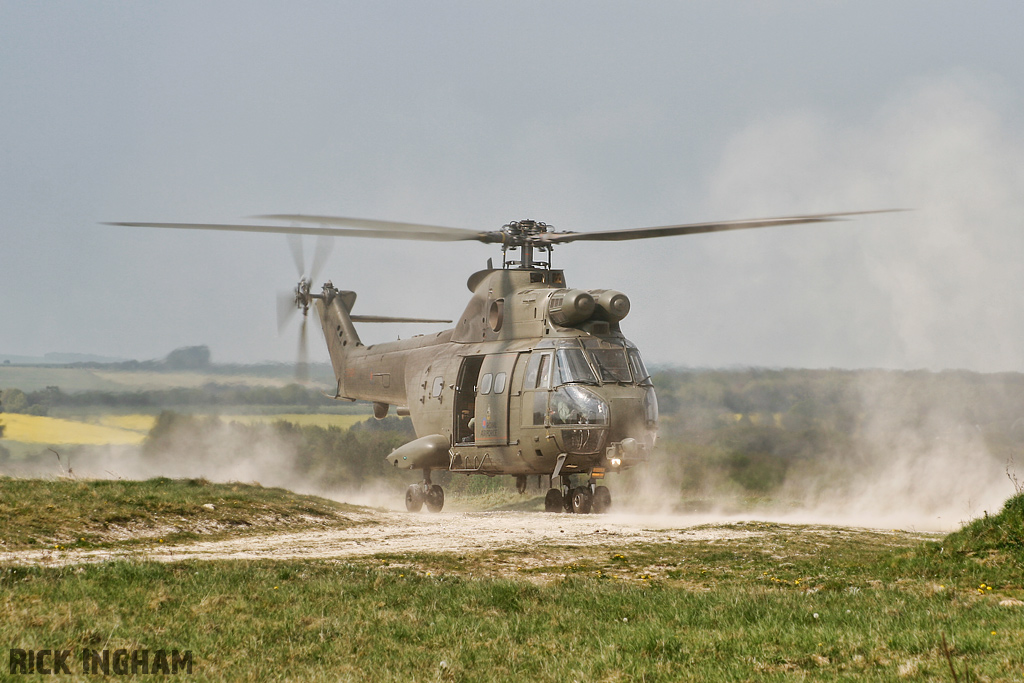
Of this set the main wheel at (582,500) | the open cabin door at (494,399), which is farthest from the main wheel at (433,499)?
the main wheel at (582,500)

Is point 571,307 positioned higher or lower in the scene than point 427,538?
higher

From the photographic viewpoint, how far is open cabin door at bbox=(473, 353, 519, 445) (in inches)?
938

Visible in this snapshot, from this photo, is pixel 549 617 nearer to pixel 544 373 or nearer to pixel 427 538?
pixel 427 538

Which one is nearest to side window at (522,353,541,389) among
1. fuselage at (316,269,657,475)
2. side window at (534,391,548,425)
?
fuselage at (316,269,657,475)

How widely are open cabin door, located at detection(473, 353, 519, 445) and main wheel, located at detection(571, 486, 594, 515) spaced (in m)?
2.51

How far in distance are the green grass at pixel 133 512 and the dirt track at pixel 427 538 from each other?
0.71 metres

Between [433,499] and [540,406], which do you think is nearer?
[540,406]

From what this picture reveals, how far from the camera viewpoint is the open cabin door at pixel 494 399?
78.1 ft

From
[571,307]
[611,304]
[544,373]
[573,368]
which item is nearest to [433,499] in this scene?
[544,373]

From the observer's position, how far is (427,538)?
18031mm

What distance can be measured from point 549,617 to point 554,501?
632 inches

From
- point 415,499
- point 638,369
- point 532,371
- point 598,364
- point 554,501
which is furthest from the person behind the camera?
point 415,499

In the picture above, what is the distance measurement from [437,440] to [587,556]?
11.5m

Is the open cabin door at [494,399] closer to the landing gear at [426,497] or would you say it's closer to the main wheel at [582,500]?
the main wheel at [582,500]
